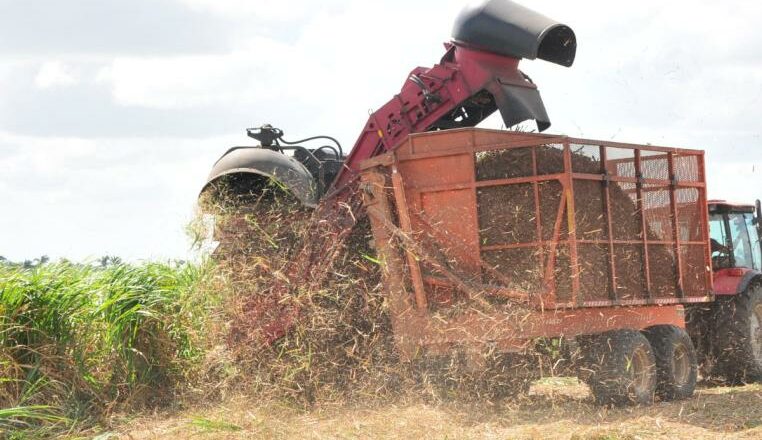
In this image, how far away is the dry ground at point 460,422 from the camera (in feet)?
22.9

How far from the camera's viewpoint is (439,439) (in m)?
6.76

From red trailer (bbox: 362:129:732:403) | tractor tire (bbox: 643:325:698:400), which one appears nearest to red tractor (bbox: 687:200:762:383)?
tractor tire (bbox: 643:325:698:400)

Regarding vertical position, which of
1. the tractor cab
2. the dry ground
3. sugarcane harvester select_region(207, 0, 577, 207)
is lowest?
the dry ground

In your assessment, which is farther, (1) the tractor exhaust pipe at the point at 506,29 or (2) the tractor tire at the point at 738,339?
(2) the tractor tire at the point at 738,339

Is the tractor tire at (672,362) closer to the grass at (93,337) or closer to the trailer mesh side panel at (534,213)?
the trailer mesh side panel at (534,213)

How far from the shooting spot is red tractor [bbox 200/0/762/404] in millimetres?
7812

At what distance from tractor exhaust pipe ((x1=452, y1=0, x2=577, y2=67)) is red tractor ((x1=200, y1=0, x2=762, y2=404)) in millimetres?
12

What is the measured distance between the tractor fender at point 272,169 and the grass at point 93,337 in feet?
3.09

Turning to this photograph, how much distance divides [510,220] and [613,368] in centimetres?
135

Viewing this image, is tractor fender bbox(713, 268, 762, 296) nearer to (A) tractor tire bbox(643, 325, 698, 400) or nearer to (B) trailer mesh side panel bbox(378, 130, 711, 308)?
(A) tractor tire bbox(643, 325, 698, 400)

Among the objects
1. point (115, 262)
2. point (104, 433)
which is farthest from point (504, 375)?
point (115, 262)

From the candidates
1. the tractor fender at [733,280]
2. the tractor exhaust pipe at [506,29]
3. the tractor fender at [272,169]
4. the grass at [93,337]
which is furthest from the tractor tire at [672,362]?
the grass at [93,337]

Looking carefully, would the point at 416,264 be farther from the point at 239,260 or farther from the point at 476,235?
the point at 239,260

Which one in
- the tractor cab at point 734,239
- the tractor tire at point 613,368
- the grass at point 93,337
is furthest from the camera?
the tractor cab at point 734,239
